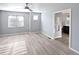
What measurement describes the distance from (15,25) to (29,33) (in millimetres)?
492

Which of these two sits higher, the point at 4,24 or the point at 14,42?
the point at 4,24

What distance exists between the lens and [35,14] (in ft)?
8.99

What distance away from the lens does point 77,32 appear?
8.98 feet

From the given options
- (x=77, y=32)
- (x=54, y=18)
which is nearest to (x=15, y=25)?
(x=77, y=32)

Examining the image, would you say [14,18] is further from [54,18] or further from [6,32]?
[54,18]

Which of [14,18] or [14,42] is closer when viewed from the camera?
[14,18]

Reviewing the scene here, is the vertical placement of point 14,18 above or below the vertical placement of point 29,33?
above

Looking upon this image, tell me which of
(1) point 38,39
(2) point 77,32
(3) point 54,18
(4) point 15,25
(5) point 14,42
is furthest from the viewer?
(3) point 54,18

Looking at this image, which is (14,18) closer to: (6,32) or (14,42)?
(6,32)
